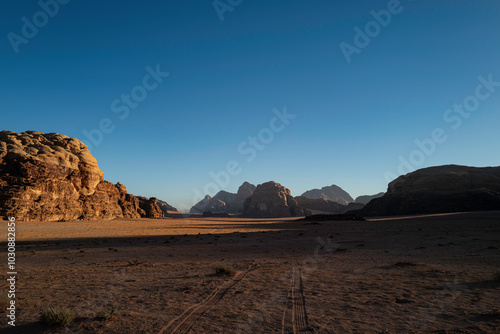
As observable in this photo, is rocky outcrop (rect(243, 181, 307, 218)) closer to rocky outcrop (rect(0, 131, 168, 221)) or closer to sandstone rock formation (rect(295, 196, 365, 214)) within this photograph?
sandstone rock formation (rect(295, 196, 365, 214))

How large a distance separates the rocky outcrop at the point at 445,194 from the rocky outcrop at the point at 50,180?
72.5m

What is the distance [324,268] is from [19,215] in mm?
47993

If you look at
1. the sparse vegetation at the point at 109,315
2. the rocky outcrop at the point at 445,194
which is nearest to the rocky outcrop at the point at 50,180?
the sparse vegetation at the point at 109,315

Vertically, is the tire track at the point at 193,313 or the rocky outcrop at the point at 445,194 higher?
the rocky outcrop at the point at 445,194

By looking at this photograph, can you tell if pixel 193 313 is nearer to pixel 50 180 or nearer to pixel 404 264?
pixel 404 264

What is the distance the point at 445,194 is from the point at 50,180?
291ft

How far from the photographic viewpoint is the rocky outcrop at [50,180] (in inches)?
1585

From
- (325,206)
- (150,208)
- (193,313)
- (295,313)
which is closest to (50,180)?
(150,208)

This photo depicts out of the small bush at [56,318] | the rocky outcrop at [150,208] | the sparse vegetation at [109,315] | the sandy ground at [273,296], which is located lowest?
the sandy ground at [273,296]

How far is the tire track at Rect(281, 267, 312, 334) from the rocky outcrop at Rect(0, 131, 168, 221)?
47.9m

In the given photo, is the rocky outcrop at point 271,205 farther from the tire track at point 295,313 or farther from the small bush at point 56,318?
the small bush at point 56,318

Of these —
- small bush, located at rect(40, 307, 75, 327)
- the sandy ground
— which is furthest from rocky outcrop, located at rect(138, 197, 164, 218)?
small bush, located at rect(40, 307, 75, 327)

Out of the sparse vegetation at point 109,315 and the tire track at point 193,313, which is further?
the sparse vegetation at point 109,315

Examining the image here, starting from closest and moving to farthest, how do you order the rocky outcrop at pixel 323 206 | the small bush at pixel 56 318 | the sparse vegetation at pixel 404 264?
the small bush at pixel 56 318 < the sparse vegetation at pixel 404 264 < the rocky outcrop at pixel 323 206
